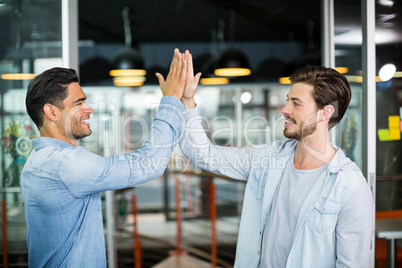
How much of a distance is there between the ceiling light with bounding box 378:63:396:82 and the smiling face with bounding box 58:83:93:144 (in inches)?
65.7

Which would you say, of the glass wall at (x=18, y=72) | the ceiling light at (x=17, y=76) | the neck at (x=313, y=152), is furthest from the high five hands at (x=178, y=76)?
the ceiling light at (x=17, y=76)

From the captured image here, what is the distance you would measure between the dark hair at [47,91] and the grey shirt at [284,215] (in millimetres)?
942

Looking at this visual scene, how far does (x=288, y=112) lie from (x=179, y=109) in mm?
510

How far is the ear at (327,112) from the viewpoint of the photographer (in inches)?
67.5

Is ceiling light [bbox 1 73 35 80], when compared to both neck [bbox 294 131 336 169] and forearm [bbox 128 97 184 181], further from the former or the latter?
neck [bbox 294 131 336 169]

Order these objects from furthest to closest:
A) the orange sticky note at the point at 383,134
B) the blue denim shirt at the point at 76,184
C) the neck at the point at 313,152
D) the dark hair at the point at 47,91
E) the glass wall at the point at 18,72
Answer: the orange sticky note at the point at 383,134 < the glass wall at the point at 18,72 < the neck at the point at 313,152 < the dark hair at the point at 47,91 < the blue denim shirt at the point at 76,184

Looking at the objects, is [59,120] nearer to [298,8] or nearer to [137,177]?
[137,177]

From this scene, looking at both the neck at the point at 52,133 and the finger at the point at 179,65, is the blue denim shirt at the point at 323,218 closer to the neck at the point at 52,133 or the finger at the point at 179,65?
the finger at the point at 179,65

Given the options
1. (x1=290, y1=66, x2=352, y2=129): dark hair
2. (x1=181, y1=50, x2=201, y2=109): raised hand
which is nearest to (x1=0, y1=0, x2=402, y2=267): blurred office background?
(x1=290, y1=66, x2=352, y2=129): dark hair

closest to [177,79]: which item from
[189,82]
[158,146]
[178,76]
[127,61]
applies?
[178,76]

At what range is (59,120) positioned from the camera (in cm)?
152

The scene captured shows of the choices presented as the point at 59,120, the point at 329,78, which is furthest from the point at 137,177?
the point at 329,78

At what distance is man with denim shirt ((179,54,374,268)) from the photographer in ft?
5.06

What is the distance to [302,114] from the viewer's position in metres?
1.71
